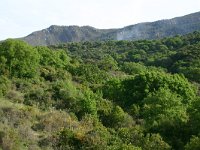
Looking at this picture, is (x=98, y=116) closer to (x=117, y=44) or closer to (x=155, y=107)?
(x=155, y=107)

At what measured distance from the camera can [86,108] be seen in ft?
109

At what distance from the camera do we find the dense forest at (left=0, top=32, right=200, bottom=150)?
76.5 ft

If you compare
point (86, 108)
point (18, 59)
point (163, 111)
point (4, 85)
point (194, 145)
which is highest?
point (18, 59)

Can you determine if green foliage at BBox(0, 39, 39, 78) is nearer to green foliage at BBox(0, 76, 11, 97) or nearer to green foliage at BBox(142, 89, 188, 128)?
green foliage at BBox(0, 76, 11, 97)

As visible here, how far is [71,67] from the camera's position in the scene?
59625 millimetres

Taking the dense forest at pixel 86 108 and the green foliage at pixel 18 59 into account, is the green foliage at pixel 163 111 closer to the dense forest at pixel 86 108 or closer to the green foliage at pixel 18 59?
the dense forest at pixel 86 108

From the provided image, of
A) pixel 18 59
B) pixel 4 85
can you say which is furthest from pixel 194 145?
pixel 18 59

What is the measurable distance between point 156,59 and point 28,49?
4913 centimetres

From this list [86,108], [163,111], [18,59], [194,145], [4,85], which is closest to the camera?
[194,145]

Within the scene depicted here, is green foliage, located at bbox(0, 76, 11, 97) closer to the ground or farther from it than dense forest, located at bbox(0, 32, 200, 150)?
farther from it

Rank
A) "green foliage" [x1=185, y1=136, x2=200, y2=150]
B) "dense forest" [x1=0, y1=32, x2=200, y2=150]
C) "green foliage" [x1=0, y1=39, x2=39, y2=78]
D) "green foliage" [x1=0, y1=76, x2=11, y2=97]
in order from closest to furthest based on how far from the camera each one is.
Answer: "green foliage" [x1=185, y1=136, x2=200, y2=150] < "dense forest" [x1=0, y1=32, x2=200, y2=150] < "green foliage" [x1=0, y1=76, x2=11, y2=97] < "green foliage" [x1=0, y1=39, x2=39, y2=78]

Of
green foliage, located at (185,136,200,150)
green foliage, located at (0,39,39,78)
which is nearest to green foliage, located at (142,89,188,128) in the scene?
green foliage, located at (185,136,200,150)

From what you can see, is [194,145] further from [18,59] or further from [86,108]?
[18,59]

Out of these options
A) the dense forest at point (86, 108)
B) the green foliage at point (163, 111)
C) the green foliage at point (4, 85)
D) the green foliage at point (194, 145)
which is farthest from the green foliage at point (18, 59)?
the green foliage at point (194, 145)
